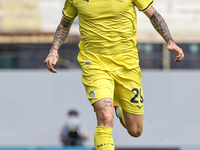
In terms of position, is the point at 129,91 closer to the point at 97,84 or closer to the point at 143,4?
the point at 97,84

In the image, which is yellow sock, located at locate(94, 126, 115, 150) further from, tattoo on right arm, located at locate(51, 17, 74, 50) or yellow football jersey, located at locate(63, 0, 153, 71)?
tattoo on right arm, located at locate(51, 17, 74, 50)

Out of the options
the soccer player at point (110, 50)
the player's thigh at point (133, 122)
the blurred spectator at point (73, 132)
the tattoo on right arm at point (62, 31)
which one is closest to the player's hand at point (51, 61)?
the soccer player at point (110, 50)

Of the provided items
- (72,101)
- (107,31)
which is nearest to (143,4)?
(107,31)

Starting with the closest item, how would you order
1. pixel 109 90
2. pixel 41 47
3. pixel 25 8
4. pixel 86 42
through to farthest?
pixel 109 90, pixel 86 42, pixel 41 47, pixel 25 8

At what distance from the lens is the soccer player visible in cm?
328

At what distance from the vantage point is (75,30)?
10898mm

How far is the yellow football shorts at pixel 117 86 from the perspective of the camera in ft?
10.5

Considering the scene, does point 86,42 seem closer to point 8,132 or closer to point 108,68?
point 108,68

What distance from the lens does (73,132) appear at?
8.28 meters

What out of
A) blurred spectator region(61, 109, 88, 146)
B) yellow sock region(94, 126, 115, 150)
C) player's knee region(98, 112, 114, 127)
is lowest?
blurred spectator region(61, 109, 88, 146)

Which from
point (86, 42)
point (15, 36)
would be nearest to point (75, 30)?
point (15, 36)

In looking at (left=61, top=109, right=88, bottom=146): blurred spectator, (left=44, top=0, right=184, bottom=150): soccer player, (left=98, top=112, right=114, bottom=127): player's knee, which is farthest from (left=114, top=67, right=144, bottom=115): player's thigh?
(left=61, top=109, right=88, bottom=146): blurred spectator

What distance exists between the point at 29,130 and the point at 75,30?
152 inches

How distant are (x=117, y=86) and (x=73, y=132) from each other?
5.02 m
